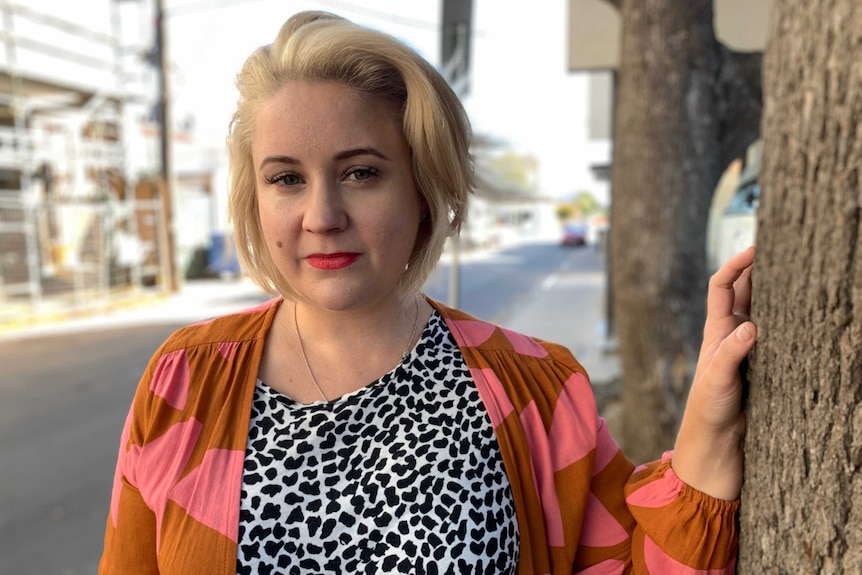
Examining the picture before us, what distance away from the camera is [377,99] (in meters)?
1.24

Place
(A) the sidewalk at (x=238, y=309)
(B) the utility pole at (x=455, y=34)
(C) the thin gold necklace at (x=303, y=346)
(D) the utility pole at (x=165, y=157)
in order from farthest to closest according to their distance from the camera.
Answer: (D) the utility pole at (x=165, y=157) → (A) the sidewalk at (x=238, y=309) → (B) the utility pole at (x=455, y=34) → (C) the thin gold necklace at (x=303, y=346)

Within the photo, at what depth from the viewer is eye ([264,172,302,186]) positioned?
4.04ft

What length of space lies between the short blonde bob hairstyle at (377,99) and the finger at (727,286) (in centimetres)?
52

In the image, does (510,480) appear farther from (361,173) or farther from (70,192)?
(70,192)

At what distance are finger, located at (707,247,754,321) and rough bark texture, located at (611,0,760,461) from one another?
2331mm

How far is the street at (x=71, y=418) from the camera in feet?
12.2

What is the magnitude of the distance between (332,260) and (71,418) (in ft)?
17.4

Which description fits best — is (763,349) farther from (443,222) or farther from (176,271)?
(176,271)

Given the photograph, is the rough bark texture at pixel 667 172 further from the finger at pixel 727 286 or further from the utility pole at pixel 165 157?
the utility pole at pixel 165 157

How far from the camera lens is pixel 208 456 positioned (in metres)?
1.22

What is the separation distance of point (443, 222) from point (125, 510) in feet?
2.68

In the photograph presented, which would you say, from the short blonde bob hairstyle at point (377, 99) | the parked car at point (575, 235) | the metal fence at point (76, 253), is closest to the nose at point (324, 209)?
the short blonde bob hairstyle at point (377, 99)

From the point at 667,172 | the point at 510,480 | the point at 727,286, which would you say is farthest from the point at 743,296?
the point at 667,172

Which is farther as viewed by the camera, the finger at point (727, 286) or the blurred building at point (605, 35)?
the blurred building at point (605, 35)
